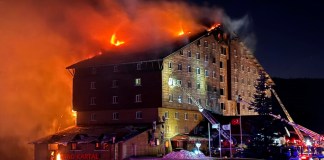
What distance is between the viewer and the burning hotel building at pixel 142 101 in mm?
76562

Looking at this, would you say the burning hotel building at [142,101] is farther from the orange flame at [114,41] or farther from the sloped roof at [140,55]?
the orange flame at [114,41]

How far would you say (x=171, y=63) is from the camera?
8175 cm

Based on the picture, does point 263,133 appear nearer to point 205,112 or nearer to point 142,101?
point 205,112

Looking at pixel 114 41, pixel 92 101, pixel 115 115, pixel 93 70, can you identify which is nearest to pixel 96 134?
pixel 115 115

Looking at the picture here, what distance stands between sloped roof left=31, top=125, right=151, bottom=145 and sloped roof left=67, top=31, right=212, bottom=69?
1035 cm

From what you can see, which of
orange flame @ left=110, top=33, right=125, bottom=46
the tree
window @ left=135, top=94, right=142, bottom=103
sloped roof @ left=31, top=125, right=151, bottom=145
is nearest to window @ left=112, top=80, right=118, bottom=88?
window @ left=135, top=94, right=142, bottom=103

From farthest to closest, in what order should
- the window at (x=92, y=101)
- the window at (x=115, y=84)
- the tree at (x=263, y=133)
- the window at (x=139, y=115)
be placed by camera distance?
1. the window at (x=92, y=101)
2. the window at (x=115, y=84)
3. the window at (x=139, y=115)
4. the tree at (x=263, y=133)

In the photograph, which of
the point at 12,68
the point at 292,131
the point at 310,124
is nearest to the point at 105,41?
the point at 12,68

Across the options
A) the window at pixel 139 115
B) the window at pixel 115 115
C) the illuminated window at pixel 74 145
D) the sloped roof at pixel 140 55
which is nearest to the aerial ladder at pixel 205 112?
the sloped roof at pixel 140 55

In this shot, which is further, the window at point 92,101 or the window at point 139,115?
the window at point 92,101

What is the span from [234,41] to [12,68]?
41.4 m

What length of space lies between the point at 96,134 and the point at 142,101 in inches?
345

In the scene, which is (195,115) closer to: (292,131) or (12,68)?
(292,131)

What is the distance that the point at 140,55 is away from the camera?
8225 cm
